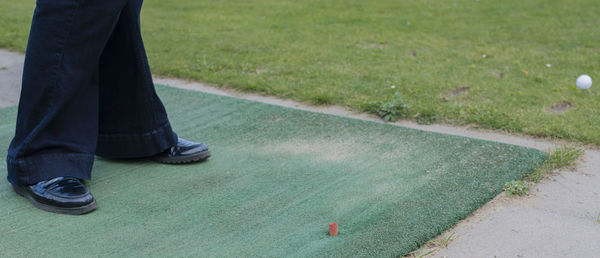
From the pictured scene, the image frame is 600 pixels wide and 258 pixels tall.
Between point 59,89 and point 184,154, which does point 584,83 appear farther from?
point 59,89

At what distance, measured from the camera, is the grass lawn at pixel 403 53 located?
3887mm

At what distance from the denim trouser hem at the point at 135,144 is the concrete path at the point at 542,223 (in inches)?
53.2

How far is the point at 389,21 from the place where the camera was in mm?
7316

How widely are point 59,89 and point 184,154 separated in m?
0.70

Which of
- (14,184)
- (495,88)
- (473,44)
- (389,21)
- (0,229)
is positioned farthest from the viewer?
(389,21)

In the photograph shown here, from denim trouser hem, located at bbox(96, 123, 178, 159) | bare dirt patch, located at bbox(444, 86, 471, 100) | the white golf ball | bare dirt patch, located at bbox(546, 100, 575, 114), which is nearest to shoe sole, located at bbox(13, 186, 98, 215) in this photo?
denim trouser hem, located at bbox(96, 123, 178, 159)

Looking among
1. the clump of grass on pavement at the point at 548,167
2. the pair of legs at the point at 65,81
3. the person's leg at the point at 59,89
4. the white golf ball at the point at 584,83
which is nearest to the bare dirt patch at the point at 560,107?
the white golf ball at the point at 584,83

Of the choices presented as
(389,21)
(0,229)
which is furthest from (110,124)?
(389,21)

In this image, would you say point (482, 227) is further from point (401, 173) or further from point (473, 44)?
point (473, 44)

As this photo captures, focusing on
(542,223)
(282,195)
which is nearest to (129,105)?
(282,195)

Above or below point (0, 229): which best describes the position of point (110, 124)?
above

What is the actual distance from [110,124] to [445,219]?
1.55 meters

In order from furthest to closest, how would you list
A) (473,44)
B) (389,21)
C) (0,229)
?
(389,21), (473,44), (0,229)

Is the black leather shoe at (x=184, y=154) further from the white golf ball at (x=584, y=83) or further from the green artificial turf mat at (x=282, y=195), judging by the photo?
the white golf ball at (x=584, y=83)
